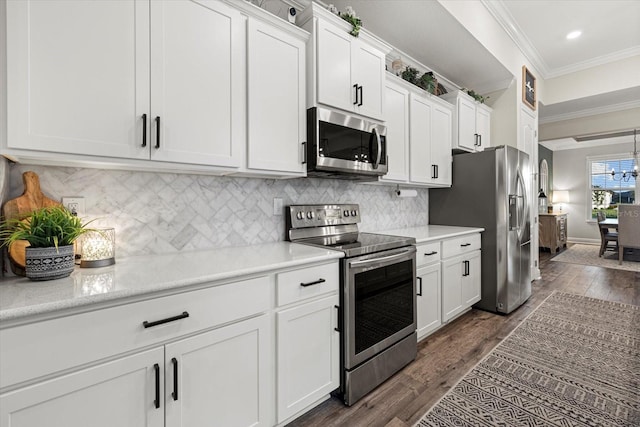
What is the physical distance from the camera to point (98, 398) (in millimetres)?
1009

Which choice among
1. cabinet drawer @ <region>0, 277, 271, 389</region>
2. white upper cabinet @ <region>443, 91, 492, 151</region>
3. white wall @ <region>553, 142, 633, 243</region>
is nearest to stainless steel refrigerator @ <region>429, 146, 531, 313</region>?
white upper cabinet @ <region>443, 91, 492, 151</region>

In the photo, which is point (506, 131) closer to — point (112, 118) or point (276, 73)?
point (276, 73)

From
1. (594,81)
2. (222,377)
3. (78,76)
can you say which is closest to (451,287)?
(222,377)

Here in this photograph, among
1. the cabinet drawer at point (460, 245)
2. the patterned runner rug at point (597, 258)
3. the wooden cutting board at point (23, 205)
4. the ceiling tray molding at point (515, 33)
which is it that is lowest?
the patterned runner rug at point (597, 258)

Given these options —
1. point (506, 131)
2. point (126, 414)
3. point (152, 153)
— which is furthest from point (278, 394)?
point (506, 131)

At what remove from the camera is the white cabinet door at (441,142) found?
3189 mm

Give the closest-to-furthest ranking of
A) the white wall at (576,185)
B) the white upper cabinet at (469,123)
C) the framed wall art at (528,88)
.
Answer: the white upper cabinet at (469,123), the framed wall art at (528,88), the white wall at (576,185)

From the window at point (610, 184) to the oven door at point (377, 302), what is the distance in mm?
8978

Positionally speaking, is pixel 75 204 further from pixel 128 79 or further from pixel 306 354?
pixel 306 354

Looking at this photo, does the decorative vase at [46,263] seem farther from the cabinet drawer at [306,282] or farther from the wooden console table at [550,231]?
the wooden console table at [550,231]

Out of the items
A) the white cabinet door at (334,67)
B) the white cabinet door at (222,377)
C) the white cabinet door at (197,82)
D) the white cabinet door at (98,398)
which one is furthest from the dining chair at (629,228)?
the white cabinet door at (98,398)

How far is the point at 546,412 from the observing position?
1.71 meters

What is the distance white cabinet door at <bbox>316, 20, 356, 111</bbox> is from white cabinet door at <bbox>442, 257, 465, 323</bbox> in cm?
167

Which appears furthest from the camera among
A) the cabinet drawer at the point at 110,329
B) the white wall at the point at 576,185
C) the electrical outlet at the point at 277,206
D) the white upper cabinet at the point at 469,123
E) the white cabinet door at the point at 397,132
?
the white wall at the point at 576,185
